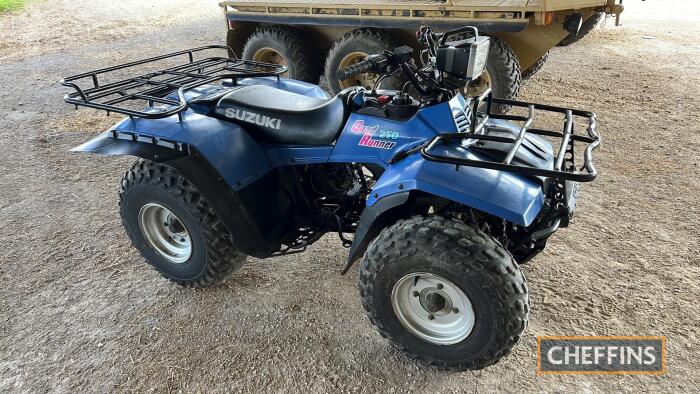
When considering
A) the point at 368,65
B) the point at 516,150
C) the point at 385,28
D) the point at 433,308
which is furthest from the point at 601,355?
the point at 385,28

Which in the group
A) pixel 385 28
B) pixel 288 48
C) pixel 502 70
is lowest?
pixel 502 70

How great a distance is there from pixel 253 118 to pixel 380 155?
2.48ft

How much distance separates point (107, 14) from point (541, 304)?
1443cm

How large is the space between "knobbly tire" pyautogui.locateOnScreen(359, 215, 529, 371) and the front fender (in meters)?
0.15

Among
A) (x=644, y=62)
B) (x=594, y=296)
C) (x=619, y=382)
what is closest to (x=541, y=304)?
(x=594, y=296)

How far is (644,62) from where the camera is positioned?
803cm

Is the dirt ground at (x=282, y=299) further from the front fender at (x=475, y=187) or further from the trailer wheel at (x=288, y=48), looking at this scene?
the trailer wheel at (x=288, y=48)

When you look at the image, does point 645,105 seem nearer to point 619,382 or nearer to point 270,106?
point 619,382

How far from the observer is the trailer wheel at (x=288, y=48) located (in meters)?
6.65

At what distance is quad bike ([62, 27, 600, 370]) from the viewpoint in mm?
2223

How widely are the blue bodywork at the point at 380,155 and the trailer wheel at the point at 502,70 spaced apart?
2.88 meters

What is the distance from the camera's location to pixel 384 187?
2330 mm

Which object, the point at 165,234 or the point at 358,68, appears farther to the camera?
the point at 165,234

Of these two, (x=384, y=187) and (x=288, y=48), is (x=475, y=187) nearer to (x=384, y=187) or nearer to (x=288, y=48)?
(x=384, y=187)
